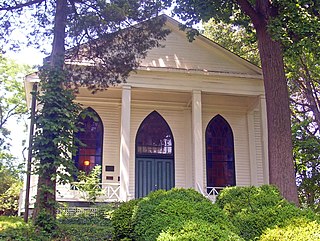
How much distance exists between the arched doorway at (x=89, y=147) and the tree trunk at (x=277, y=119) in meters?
6.47

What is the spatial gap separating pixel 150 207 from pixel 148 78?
8.29 meters

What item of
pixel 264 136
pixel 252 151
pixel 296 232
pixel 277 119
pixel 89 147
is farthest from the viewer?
pixel 252 151

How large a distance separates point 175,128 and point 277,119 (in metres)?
5.39

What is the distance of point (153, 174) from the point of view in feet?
49.9

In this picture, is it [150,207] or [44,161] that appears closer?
[150,207]

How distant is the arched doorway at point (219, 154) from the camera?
15.7 m

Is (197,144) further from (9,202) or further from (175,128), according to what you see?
(9,202)

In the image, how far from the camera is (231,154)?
15.9 meters

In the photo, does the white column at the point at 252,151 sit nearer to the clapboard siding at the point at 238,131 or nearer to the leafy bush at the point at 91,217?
the clapboard siding at the point at 238,131

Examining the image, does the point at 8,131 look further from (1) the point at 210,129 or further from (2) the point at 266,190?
(2) the point at 266,190

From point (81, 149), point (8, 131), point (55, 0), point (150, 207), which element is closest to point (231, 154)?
point (81, 149)

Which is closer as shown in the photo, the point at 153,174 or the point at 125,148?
the point at 125,148

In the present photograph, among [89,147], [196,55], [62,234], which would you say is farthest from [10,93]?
→ [62,234]

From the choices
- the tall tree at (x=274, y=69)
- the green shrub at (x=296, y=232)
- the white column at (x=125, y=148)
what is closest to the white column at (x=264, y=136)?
the tall tree at (x=274, y=69)
